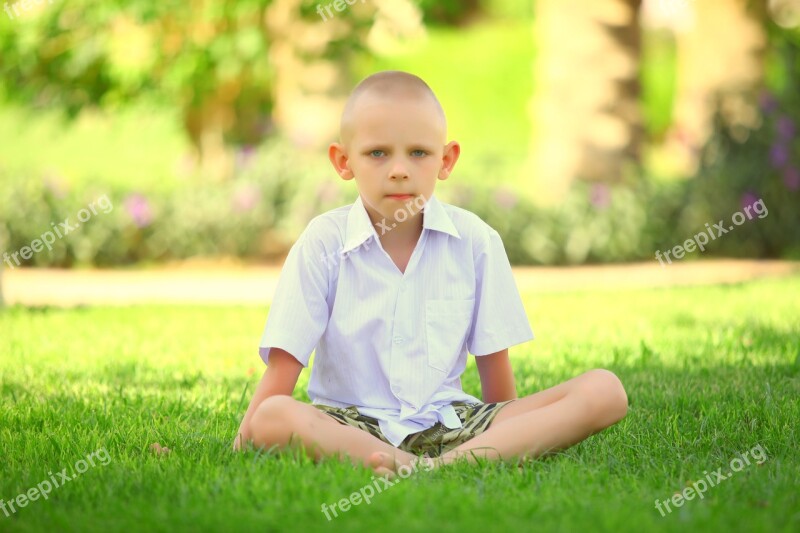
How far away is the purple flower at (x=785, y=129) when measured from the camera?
399 inches

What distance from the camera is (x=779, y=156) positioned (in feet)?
32.9

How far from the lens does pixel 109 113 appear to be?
12094mm

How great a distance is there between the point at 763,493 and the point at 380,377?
1176 mm

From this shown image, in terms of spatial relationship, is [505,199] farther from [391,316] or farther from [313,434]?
[313,434]

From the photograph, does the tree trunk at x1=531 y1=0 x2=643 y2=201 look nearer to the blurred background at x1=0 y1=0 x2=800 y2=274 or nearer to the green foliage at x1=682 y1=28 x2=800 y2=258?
the blurred background at x1=0 y1=0 x2=800 y2=274

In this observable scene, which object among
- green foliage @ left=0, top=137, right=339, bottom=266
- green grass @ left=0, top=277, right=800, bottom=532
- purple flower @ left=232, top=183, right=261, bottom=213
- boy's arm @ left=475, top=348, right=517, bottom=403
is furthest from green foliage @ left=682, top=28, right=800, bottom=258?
boy's arm @ left=475, top=348, right=517, bottom=403

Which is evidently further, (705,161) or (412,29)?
(705,161)

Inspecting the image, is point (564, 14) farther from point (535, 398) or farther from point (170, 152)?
point (170, 152)

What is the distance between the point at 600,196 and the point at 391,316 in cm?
714

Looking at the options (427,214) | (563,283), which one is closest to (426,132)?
(427,214)

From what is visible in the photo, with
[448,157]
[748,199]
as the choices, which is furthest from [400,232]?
[748,199]

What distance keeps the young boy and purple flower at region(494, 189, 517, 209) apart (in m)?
6.54

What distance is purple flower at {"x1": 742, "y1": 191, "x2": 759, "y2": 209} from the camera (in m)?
9.97

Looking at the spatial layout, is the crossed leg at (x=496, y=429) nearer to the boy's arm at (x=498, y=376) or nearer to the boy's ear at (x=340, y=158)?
the boy's arm at (x=498, y=376)
